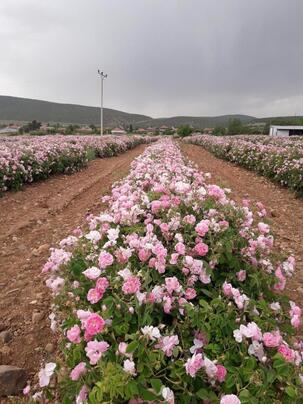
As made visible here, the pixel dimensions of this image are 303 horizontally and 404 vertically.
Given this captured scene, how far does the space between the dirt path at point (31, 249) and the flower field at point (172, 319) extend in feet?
2.36

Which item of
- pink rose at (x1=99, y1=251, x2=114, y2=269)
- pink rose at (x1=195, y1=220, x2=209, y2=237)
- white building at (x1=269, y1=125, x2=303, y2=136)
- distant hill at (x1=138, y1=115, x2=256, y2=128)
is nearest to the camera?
pink rose at (x1=99, y1=251, x2=114, y2=269)

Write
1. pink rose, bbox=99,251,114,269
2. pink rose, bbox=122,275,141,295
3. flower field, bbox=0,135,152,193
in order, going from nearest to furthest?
pink rose, bbox=122,275,141,295, pink rose, bbox=99,251,114,269, flower field, bbox=0,135,152,193

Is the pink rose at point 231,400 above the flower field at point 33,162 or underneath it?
above

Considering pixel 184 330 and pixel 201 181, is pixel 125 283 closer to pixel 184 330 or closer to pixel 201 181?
pixel 184 330

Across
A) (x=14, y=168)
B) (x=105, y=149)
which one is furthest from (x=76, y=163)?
(x=105, y=149)

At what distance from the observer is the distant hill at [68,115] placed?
117m

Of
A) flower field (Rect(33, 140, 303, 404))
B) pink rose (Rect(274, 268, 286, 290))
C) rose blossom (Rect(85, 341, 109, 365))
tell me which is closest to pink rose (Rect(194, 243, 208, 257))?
flower field (Rect(33, 140, 303, 404))

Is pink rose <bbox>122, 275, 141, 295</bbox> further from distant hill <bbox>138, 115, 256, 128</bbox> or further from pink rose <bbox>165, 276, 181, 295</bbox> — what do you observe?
distant hill <bbox>138, 115, 256, 128</bbox>

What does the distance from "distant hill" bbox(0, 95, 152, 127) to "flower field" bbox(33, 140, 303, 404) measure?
11739 centimetres

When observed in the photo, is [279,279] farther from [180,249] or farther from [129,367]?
[129,367]

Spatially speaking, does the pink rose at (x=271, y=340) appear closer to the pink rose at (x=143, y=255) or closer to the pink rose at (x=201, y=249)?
the pink rose at (x=201, y=249)

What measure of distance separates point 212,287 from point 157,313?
523 millimetres

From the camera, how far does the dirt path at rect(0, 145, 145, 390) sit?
280 cm

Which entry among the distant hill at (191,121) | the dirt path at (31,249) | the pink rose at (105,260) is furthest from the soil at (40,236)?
the distant hill at (191,121)
